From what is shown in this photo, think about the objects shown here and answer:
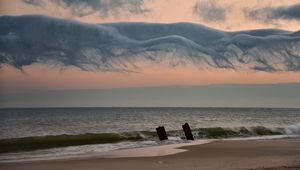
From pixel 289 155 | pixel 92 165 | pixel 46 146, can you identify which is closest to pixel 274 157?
pixel 289 155

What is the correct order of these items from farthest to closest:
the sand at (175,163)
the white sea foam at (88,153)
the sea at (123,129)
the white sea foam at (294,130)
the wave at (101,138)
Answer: the white sea foam at (294,130)
the wave at (101,138)
the sea at (123,129)
the white sea foam at (88,153)
the sand at (175,163)

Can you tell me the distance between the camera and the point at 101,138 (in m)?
29.2

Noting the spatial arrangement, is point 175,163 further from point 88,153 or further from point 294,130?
point 294,130

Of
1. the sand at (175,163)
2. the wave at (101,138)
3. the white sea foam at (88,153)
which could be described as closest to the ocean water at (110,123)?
the wave at (101,138)

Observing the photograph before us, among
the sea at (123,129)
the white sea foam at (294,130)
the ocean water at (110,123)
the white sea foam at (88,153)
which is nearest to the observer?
the white sea foam at (88,153)

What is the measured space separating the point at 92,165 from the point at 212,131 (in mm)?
20938

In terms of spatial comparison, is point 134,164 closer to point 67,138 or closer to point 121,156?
point 121,156

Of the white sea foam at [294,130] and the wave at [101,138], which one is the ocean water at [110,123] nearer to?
the wave at [101,138]

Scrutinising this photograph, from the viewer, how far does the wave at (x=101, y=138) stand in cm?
2458

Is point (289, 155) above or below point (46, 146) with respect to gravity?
below

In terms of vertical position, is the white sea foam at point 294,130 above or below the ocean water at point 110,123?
below

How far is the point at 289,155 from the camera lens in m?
17.3

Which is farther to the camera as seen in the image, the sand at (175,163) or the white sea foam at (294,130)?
the white sea foam at (294,130)

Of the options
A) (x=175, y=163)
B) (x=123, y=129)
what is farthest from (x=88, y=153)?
(x=123, y=129)
